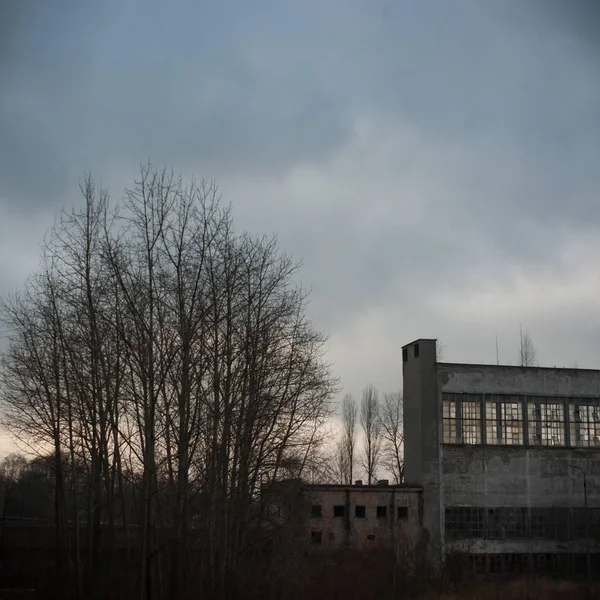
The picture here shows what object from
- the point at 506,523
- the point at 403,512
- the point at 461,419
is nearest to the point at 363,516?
the point at 403,512

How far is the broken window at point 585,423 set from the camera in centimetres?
4662

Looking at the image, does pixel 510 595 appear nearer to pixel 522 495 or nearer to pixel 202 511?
pixel 522 495

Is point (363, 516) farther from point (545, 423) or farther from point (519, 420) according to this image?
point (545, 423)

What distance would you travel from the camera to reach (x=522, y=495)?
4472 centimetres

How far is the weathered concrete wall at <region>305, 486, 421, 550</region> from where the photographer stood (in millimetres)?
42281

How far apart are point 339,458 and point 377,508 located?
24989 millimetres

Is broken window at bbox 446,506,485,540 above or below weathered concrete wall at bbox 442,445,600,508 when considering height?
below

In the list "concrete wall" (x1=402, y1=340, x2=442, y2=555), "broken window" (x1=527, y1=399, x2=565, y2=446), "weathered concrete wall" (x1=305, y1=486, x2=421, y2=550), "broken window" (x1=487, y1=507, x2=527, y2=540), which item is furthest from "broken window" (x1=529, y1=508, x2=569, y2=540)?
"weathered concrete wall" (x1=305, y1=486, x2=421, y2=550)

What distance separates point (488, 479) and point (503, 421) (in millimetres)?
3437

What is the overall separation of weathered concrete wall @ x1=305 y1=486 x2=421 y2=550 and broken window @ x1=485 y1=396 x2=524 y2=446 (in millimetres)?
5574

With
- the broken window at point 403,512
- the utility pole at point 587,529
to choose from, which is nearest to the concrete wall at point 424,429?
the broken window at point 403,512

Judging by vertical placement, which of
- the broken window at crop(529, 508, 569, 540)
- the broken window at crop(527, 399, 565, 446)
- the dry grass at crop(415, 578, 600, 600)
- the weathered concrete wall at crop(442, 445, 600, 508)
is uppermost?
the broken window at crop(527, 399, 565, 446)

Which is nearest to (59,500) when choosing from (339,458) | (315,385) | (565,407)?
(315,385)

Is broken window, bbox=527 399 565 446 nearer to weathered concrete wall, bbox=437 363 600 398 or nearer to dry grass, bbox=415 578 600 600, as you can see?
weathered concrete wall, bbox=437 363 600 398
